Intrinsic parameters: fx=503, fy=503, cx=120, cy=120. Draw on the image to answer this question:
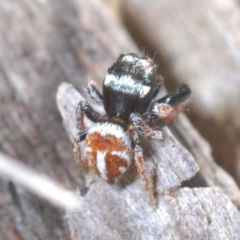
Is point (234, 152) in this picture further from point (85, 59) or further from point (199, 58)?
point (85, 59)

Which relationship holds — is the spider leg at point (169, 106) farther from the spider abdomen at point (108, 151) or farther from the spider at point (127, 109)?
the spider abdomen at point (108, 151)

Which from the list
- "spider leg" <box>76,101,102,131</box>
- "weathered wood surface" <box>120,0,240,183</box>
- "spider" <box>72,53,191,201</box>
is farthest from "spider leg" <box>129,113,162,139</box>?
"weathered wood surface" <box>120,0,240,183</box>

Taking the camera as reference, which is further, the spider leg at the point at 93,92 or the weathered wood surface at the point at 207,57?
the weathered wood surface at the point at 207,57

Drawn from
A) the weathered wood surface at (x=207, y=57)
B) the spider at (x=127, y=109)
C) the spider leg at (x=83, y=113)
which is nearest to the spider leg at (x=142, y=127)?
the spider at (x=127, y=109)

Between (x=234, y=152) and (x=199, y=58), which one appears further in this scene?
(x=199, y=58)

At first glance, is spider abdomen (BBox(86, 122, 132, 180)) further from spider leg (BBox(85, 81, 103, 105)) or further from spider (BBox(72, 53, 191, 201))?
spider leg (BBox(85, 81, 103, 105))

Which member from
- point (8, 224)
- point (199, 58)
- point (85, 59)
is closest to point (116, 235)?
point (8, 224)
